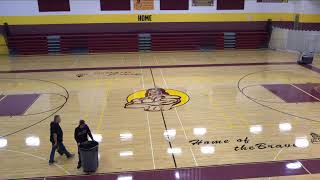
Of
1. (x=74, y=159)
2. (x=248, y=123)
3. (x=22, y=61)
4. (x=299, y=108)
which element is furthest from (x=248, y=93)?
(x=22, y=61)

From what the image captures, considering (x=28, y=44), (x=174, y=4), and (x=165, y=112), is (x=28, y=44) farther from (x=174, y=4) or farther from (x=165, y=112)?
(x=165, y=112)

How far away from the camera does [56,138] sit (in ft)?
26.5

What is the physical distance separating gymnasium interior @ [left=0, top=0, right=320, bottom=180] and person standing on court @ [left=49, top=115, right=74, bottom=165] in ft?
0.27

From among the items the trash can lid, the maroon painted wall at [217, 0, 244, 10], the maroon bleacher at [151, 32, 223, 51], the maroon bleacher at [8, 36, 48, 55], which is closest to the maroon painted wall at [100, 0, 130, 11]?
the maroon bleacher at [151, 32, 223, 51]

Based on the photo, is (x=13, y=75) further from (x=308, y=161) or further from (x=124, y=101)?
(x=308, y=161)

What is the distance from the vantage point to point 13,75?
17297mm

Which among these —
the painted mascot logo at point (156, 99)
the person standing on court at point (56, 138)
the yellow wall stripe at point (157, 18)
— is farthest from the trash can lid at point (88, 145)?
the yellow wall stripe at point (157, 18)

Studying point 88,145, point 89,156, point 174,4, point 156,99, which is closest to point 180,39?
point 174,4

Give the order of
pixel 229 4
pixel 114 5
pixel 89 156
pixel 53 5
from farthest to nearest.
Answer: pixel 229 4 < pixel 114 5 < pixel 53 5 < pixel 89 156

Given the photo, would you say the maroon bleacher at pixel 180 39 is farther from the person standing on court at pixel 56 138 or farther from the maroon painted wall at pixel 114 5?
the person standing on court at pixel 56 138

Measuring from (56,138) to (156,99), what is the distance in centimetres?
571

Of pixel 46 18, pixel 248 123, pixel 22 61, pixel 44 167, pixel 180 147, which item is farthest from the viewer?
pixel 46 18

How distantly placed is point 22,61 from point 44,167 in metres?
14.5

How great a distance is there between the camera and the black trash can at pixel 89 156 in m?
7.50
